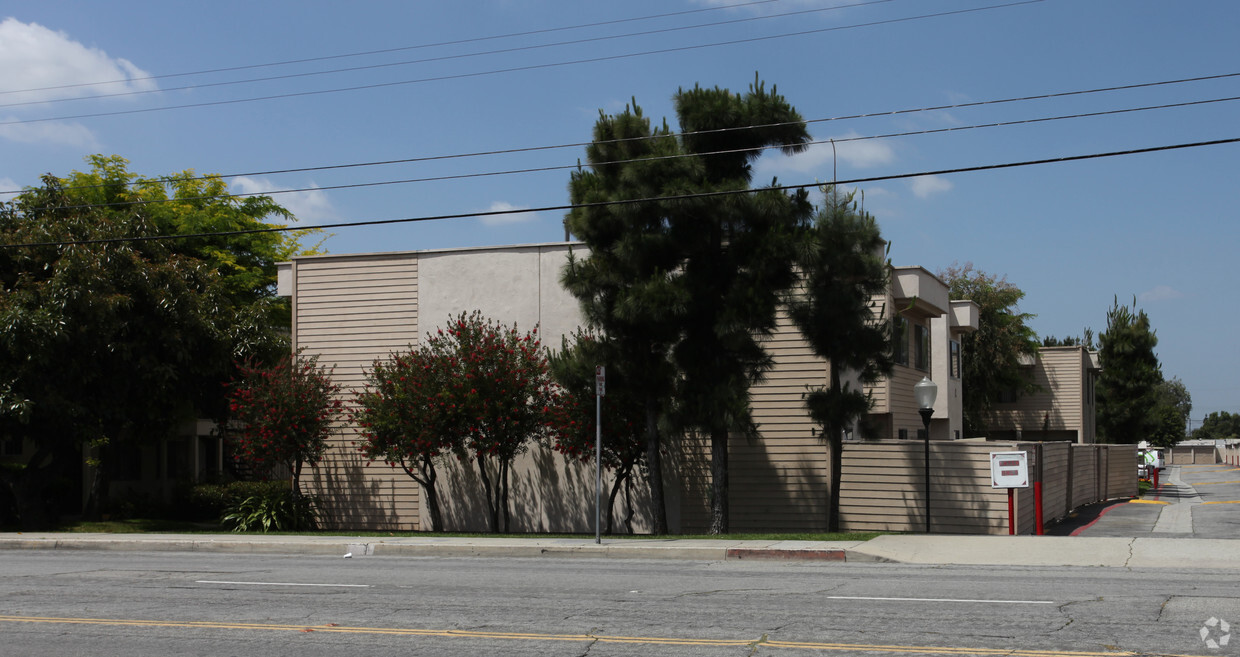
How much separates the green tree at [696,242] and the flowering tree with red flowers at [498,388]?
2862 millimetres

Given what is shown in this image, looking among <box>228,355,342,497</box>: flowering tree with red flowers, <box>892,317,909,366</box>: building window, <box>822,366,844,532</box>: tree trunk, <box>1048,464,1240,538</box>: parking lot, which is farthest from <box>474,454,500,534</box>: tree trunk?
<box>1048,464,1240,538</box>: parking lot

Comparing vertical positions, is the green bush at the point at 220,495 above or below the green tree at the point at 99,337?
below

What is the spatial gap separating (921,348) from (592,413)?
38.2ft

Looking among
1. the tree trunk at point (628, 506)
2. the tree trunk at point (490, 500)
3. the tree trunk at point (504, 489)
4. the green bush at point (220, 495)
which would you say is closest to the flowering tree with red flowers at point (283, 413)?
the green bush at point (220, 495)

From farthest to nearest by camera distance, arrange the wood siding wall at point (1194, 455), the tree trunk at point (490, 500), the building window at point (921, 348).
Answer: the wood siding wall at point (1194, 455) → the building window at point (921, 348) → the tree trunk at point (490, 500)

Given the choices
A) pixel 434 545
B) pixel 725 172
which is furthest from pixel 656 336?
pixel 434 545

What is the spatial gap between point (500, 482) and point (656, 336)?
6.59 metres

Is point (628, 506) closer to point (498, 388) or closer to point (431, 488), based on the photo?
point (498, 388)

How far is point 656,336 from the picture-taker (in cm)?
2077

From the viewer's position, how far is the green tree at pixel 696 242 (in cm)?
1988

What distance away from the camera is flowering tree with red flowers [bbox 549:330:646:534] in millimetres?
21141

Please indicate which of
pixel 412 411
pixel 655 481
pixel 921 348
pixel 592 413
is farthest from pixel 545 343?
pixel 921 348

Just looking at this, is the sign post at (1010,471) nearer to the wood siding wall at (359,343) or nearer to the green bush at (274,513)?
the wood siding wall at (359,343)

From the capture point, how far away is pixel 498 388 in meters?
22.7
